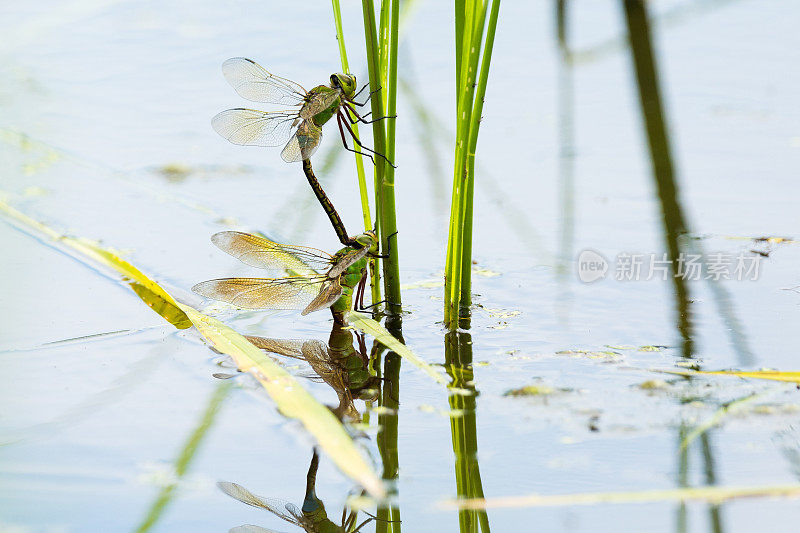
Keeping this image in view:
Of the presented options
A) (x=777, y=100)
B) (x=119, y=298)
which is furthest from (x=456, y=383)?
(x=777, y=100)

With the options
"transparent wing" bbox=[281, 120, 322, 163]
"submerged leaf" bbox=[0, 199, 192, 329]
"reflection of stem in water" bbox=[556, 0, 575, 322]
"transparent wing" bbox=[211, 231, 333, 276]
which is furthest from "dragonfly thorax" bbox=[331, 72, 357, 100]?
"reflection of stem in water" bbox=[556, 0, 575, 322]

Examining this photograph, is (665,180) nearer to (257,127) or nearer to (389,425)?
(257,127)

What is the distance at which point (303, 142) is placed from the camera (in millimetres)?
2057

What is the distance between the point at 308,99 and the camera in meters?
2.03

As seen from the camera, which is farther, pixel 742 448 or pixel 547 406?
pixel 547 406

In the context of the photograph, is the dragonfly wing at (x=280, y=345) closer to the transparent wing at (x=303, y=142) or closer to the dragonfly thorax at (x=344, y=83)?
the transparent wing at (x=303, y=142)

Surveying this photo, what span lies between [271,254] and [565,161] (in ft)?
4.31

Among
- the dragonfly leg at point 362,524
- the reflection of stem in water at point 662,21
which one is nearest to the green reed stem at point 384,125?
the dragonfly leg at point 362,524

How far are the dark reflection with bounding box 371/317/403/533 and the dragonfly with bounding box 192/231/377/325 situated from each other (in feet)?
0.51

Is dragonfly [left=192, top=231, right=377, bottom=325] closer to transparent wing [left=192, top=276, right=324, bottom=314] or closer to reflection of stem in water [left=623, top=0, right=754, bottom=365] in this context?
transparent wing [left=192, top=276, right=324, bottom=314]

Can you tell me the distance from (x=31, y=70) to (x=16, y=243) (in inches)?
67.5

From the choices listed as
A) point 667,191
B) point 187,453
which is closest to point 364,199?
point 187,453

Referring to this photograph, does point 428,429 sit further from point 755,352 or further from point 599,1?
point 599,1

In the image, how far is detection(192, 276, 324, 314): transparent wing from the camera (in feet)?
6.59
